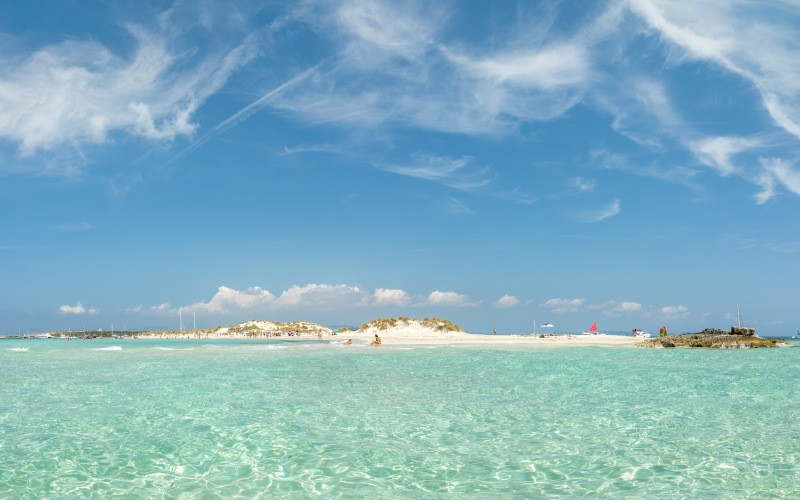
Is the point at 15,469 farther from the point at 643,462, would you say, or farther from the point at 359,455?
the point at 643,462

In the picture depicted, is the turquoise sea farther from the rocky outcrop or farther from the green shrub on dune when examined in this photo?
the green shrub on dune

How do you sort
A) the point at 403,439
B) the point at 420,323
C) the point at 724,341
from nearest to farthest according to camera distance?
the point at 403,439 < the point at 724,341 < the point at 420,323

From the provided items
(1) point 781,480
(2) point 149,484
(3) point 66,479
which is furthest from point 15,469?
(1) point 781,480

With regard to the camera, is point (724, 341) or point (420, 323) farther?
point (420, 323)

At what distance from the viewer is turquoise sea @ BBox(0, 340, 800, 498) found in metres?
10.8

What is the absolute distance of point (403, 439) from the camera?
14.5 m

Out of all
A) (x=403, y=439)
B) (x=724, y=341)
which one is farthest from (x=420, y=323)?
(x=403, y=439)

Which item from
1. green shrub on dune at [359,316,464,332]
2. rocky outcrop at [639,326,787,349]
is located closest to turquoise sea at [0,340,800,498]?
rocky outcrop at [639,326,787,349]

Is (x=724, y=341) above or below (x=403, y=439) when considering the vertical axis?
below

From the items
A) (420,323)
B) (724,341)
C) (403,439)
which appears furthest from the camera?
(420,323)

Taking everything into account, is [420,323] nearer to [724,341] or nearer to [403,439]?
[724,341]

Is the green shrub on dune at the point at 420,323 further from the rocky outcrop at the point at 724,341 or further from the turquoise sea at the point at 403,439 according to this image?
the turquoise sea at the point at 403,439

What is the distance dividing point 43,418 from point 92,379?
13373 millimetres

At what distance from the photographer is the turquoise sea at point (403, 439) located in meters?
10.8
